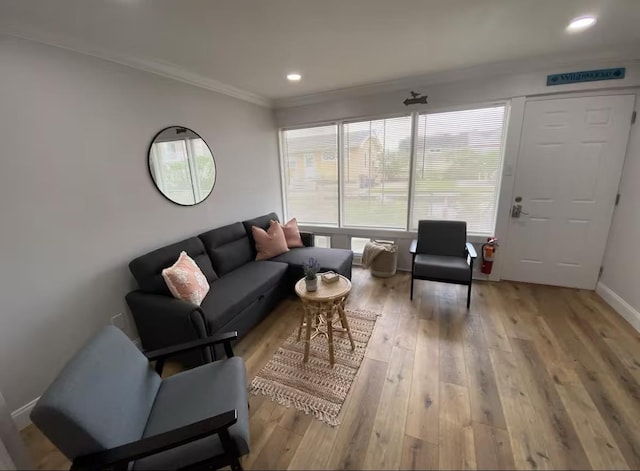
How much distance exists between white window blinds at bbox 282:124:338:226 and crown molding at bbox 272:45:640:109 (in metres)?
0.42

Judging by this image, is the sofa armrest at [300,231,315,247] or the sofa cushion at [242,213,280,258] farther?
the sofa armrest at [300,231,315,247]

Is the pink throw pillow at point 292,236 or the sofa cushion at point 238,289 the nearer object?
the sofa cushion at point 238,289

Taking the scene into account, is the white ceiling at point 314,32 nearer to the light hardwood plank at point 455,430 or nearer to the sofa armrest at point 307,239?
the sofa armrest at point 307,239

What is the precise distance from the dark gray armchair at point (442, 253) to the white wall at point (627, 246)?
1.33m

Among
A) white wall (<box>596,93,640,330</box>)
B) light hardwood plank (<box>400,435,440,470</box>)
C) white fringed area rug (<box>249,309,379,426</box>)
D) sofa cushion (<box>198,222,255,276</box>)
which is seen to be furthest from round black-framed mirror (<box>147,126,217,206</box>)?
white wall (<box>596,93,640,330</box>)

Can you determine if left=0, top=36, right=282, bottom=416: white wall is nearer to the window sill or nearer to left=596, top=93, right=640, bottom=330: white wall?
the window sill

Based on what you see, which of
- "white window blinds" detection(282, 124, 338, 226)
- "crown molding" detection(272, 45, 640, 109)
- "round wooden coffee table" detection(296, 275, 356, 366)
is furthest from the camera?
"white window blinds" detection(282, 124, 338, 226)

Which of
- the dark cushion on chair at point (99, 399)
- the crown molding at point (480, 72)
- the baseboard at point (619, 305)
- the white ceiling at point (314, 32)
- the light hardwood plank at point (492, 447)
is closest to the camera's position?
the dark cushion on chair at point (99, 399)

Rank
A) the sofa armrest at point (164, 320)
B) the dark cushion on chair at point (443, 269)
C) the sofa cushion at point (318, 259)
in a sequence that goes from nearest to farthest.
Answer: the sofa armrest at point (164, 320) < the dark cushion on chair at point (443, 269) < the sofa cushion at point (318, 259)

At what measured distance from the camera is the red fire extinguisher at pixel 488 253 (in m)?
3.12

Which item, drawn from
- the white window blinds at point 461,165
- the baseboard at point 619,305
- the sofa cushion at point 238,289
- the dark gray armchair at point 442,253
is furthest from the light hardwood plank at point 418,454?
the white window blinds at point 461,165

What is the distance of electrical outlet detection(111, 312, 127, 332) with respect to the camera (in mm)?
2098

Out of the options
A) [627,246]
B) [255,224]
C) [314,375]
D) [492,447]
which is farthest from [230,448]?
[627,246]

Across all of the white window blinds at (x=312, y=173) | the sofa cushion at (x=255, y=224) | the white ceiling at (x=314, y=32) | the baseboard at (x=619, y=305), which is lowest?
the baseboard at (x=619, y=305)
